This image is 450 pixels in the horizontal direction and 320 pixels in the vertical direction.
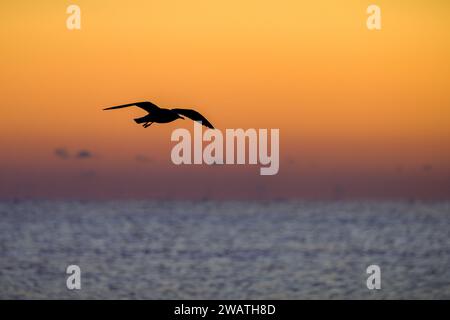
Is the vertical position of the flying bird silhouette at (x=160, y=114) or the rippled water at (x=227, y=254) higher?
the flying bird silhouette at (x=160, y=114)

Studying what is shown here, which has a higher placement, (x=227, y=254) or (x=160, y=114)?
(x=160, y=114)

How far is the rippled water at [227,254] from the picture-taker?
34188mm

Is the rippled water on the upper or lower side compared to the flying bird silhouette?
A: lower

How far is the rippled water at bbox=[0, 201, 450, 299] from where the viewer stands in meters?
34.2

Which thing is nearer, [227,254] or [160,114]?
[160,114]

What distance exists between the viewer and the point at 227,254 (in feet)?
178

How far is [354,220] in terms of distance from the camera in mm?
95938

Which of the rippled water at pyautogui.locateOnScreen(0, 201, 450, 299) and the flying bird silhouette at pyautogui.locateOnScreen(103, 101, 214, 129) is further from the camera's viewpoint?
the rippled water at pyautogui.locateOnScreen(0, 201, 450, 299)

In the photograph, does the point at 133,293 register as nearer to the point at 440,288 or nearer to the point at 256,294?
the point at 256,294

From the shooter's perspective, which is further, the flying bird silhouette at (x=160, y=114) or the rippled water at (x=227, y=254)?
the rippled water at (x=227, y=254)

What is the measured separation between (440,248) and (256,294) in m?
30.4
